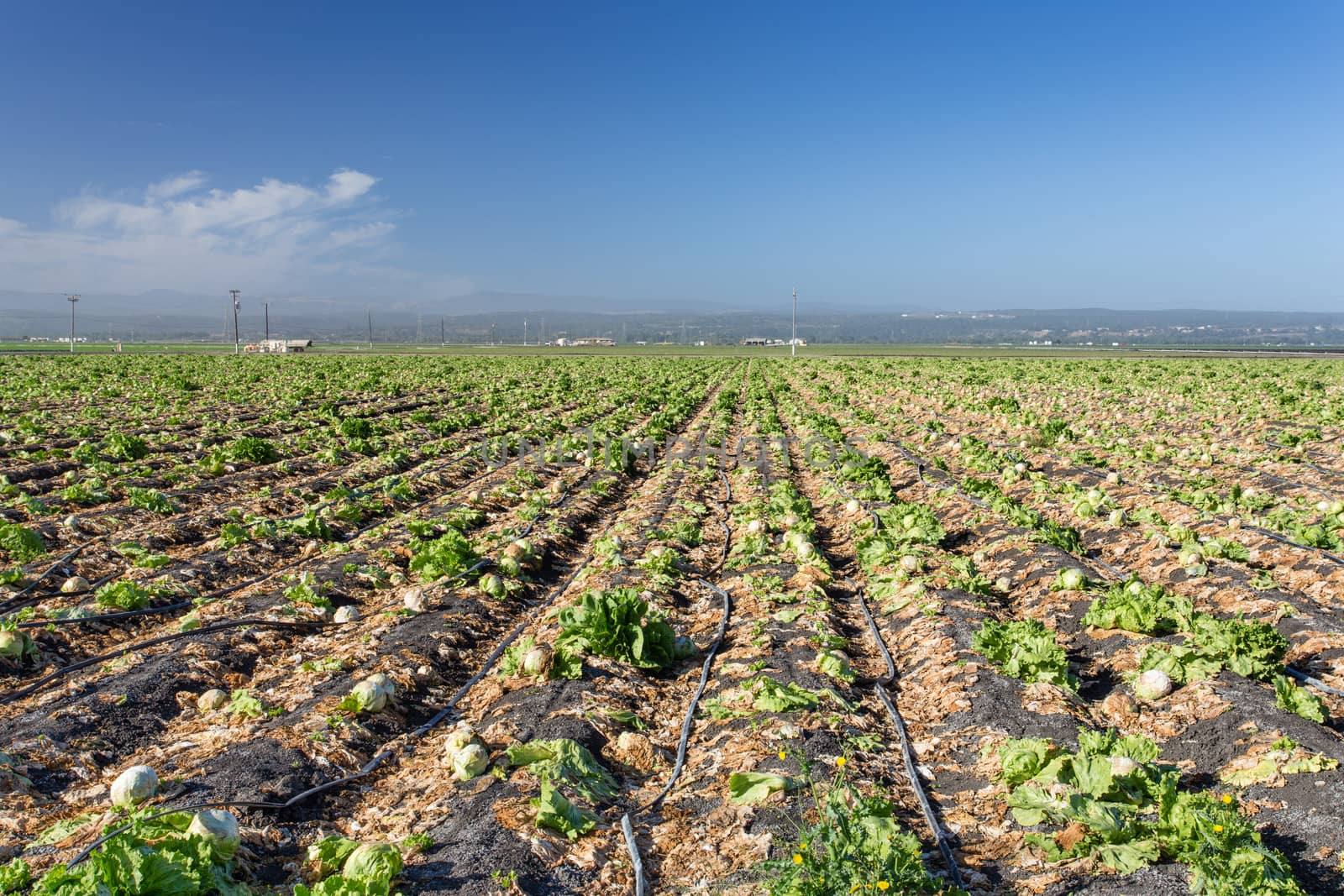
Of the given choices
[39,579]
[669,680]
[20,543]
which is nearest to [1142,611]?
[669,680]

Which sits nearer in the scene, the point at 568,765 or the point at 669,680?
the point at 568,765

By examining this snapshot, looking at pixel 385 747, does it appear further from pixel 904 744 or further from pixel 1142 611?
pixel 1142 611

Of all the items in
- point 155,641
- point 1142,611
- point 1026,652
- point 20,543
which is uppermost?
point 20,543

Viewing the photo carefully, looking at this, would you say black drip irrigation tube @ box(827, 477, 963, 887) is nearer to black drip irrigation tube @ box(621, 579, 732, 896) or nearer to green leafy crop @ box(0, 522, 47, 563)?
black drip irrigation tube @ box(621, 579, 732, 896)

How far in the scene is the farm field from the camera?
407 centimetres

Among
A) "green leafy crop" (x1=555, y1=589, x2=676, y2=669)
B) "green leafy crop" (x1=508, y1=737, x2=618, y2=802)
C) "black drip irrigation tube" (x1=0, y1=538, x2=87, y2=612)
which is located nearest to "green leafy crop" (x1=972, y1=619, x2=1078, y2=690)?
"green leafy crop" (x1=555, y1=589, x2=676, y2=669)

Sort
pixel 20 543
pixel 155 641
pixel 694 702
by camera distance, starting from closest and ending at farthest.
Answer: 1. pixel 694 702
2. pixel 155 641
3. pixel 20 543

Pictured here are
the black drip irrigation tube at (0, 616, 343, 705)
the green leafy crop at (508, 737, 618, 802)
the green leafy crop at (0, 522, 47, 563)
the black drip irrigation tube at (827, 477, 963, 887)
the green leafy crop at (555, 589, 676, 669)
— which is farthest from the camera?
the green leafy crop at (0, 522, 47, 563)

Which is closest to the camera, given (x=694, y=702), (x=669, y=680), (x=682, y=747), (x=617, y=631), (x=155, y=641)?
(x=682, y=747)

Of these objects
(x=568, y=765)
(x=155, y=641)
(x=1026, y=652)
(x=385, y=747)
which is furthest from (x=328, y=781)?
(x=1026, y=652)

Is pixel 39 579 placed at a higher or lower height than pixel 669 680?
higher

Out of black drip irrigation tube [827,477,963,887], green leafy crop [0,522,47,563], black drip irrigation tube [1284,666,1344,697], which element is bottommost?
black drip irrigation tube [827,477,963,887]

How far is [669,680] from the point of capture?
22.0 feet

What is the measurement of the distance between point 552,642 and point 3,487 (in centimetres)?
1045
